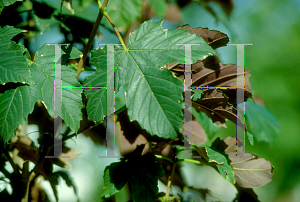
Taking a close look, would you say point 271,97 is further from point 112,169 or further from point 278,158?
point 112,169

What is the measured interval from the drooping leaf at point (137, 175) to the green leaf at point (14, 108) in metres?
0.25

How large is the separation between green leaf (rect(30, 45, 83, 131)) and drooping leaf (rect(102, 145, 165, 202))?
0.20 m

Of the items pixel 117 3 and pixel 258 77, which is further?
pixel 258 77

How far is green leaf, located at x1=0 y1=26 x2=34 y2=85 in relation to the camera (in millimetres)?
448

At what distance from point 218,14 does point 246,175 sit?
2.46ft

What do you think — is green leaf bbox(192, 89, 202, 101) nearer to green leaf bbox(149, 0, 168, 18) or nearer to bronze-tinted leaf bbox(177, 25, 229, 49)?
bronze-tinted leaf bbox(177, 25, 229, 49)

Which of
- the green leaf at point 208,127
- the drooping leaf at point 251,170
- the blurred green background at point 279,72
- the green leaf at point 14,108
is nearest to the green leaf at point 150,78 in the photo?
the green leaf at point 14,108

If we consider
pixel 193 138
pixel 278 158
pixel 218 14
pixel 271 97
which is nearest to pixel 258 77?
pixel 271 97

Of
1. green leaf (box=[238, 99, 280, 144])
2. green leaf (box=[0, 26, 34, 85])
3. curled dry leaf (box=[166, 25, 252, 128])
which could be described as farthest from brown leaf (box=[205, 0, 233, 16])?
green leaf (box=[0, 26, 34, 85])

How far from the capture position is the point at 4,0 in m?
0.54

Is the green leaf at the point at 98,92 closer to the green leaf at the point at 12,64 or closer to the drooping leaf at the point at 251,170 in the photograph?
the green leaf at the point at 12,64

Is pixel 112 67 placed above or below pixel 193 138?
above

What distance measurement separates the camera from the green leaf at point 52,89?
477 millimetres

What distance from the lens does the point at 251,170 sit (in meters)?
0.64
